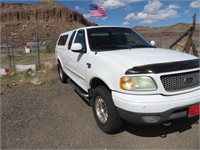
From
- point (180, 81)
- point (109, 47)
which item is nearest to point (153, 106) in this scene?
point (180, 81)

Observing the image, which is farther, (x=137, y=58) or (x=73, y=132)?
(x=73, y=132)

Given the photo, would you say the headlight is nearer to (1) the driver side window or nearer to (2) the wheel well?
(2) the wheel well

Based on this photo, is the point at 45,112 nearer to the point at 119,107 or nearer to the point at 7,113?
the point at 7,113

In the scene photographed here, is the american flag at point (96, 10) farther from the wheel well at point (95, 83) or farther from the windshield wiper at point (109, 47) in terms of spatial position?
the wheel well at point (95, 83)

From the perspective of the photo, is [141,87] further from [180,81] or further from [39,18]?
[39,18]

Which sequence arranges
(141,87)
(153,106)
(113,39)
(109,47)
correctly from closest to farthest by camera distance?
(153,106), (141,87), (109,47), (113,39)

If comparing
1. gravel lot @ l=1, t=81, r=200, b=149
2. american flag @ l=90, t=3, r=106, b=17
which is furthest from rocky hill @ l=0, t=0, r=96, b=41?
gravel lot @ l=1, t=81, r=200, b=149

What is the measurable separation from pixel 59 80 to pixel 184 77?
17.7ft

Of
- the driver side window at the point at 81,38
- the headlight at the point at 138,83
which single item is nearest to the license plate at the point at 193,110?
the headlight at the point at 138,83

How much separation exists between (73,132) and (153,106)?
64.3 inches

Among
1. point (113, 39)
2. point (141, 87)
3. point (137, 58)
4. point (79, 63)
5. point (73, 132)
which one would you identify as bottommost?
point (73, 132)

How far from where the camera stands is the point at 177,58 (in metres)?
3.47

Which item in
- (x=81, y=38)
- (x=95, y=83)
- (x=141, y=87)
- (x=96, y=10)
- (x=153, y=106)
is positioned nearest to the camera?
(x=153, y=106)

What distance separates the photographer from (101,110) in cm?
384
